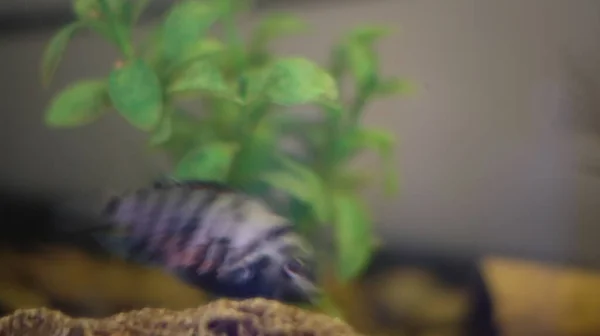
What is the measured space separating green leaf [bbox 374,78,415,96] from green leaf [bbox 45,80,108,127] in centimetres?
38

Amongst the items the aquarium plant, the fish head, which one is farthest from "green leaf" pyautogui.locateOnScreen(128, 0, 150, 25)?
the fish head

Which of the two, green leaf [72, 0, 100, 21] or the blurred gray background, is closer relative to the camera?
the blurred gray background

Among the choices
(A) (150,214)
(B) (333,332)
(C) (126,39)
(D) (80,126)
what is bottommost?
(B) (333,332)

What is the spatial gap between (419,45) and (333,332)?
396 millimetres

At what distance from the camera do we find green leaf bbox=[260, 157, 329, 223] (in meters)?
0.94

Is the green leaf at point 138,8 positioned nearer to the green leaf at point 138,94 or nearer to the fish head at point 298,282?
the green leaf at point 138,94

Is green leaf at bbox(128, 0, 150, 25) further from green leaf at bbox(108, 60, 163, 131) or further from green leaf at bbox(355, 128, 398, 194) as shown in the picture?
green leaf at bbox(355, 128, 398, 194)

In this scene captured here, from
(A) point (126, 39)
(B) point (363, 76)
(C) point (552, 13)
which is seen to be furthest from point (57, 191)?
(C) point (552, 13)

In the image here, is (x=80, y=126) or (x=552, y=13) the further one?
(x=80, y=126)

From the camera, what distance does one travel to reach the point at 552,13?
90 cm

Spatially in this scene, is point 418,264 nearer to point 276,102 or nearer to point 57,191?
point 276,102

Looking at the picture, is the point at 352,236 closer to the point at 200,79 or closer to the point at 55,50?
the point at 200,79

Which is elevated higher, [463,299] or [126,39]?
[126,39]

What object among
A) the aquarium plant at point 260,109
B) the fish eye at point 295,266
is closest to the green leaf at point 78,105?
the aquarium plant at point 260,109
